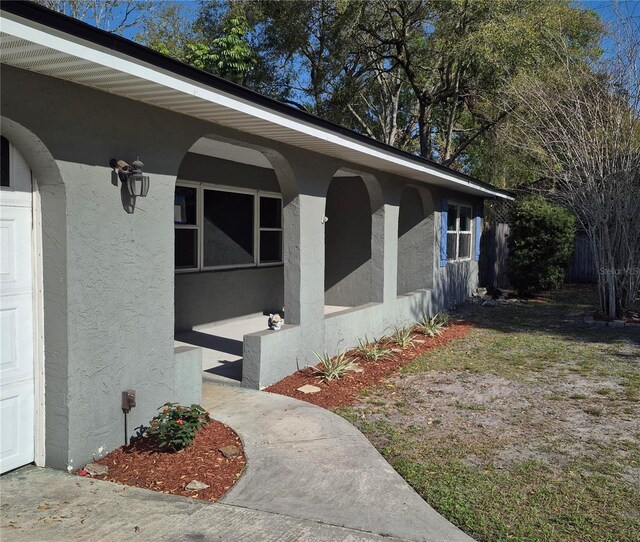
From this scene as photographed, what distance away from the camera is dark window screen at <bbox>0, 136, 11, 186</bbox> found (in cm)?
399

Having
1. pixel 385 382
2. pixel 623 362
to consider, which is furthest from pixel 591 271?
pixel 385 382

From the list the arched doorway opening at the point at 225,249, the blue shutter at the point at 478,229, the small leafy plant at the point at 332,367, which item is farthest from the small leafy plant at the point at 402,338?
the blue shutter at the point at 478,229

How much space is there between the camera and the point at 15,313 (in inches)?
160

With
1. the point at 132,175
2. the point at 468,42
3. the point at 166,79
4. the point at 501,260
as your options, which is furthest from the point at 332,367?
Result: the point at 501,260

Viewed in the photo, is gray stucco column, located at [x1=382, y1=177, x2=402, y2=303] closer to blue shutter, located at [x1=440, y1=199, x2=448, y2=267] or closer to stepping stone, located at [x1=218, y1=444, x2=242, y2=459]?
blue shutter, located at [x1=440, y1=199, x2=448, y2=267]

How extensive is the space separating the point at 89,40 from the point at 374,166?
597 centimetres

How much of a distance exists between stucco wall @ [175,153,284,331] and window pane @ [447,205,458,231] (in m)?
4.66

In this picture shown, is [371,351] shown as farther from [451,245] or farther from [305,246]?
[451,245]

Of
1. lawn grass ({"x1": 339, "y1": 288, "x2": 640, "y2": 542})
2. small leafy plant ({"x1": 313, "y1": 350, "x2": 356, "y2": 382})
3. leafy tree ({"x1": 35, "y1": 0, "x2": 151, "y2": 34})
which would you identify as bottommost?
lawn grass ({"x1": 339, "y1": 288, "x2": 640, "y2": 542})

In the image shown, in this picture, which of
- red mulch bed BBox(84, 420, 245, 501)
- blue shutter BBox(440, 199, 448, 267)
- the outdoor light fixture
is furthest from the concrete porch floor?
blue shutter BBox(440, 199, 448, 267)

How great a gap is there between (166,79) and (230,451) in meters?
2.97

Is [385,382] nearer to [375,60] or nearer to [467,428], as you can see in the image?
[467,428]

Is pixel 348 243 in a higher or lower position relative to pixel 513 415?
higher

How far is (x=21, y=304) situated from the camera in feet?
13.5
